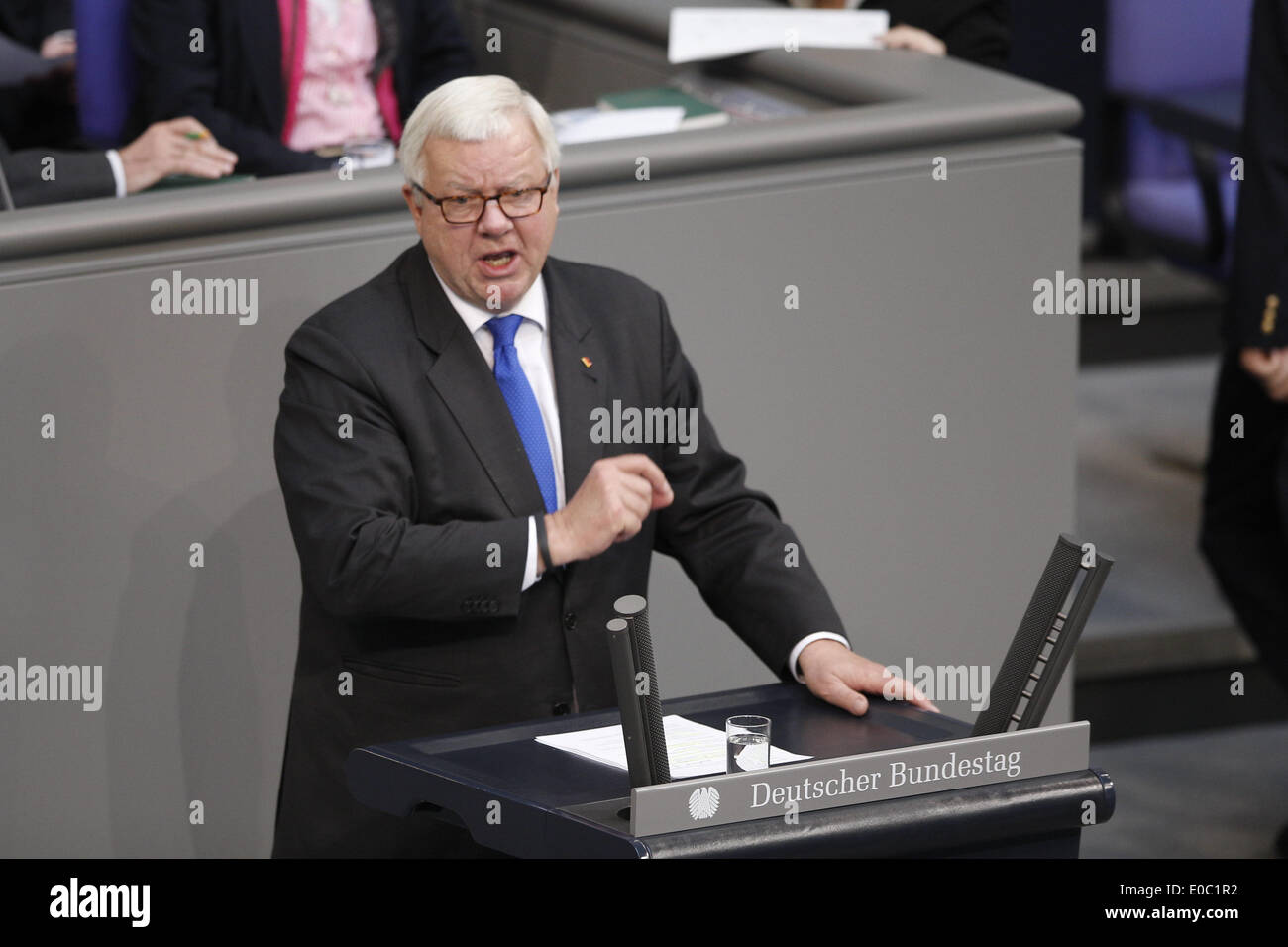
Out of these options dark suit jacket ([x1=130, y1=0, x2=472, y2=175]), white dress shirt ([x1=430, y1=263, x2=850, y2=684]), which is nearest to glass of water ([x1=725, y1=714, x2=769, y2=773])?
Result: white dress shirt ([x1=430, y1=263, x2=850, y2=684])

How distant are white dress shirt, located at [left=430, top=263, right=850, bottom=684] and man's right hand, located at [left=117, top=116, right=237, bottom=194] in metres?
1.06

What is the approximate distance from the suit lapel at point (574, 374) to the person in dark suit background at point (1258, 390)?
191 centimetres

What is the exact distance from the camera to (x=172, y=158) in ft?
12.2

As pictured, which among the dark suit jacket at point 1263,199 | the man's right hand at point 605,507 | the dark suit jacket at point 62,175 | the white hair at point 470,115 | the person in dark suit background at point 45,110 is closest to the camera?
the man's right hand at point 605,507

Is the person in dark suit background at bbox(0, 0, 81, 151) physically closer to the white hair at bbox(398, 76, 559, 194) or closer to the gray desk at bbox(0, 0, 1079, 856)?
the gray desk at bbox(0, 0, 1079, 856)

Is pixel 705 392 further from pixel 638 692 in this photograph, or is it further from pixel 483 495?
pixel 638 692

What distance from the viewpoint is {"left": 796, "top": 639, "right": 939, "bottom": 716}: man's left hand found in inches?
104

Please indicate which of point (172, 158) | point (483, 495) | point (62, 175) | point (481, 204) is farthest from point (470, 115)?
point (62, 175)

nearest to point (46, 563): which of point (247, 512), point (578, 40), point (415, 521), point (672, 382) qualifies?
point (247, 512)

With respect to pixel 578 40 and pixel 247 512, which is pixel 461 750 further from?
pixel 578 40

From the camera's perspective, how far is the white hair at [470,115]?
8.80 feet

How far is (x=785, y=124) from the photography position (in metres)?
3.60

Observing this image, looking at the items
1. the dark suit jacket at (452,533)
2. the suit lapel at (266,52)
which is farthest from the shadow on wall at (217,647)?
the suit lapel at (266,52)

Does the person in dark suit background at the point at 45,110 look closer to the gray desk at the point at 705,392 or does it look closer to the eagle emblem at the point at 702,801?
the gray desk at the point at 705,392
